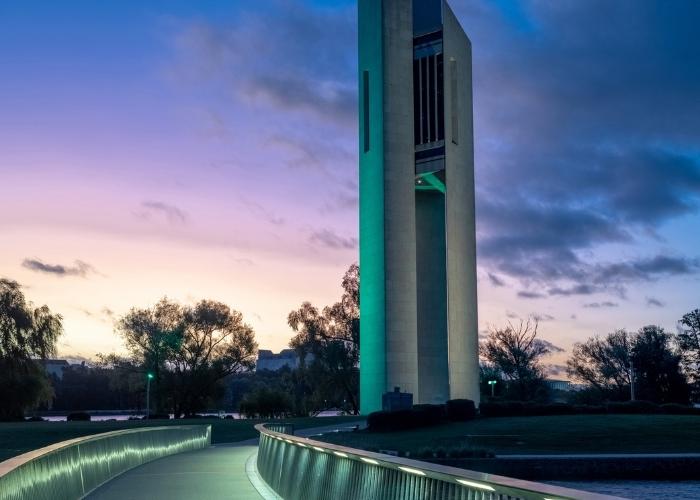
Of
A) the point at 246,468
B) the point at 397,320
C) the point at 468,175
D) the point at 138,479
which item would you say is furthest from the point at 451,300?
the point at 138,479

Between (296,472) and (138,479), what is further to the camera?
(138,479)

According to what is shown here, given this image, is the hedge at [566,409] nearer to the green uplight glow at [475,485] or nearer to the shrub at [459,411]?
the shrub at [459,411]

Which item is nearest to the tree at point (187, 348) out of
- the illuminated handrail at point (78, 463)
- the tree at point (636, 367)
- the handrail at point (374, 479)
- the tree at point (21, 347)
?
the tree at point (21, 347)

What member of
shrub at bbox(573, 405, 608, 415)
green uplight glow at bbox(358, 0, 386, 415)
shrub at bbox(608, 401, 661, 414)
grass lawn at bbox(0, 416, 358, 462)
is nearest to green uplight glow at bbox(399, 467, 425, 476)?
grass lawn at bbox(0, 416, 358, 462)

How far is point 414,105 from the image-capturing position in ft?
223

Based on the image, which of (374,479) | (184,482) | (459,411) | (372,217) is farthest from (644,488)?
(372,217)

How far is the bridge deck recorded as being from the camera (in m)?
15.1

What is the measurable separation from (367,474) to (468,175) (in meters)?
62.3

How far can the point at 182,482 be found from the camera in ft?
57.7

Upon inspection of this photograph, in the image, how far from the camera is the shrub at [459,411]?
48.6m

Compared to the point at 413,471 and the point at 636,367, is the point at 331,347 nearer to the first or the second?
the point at 636,367

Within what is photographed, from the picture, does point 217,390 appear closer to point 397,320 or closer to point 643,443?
point 397,320

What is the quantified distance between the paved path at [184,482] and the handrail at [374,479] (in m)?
0.99

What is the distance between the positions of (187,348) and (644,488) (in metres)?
67.1
